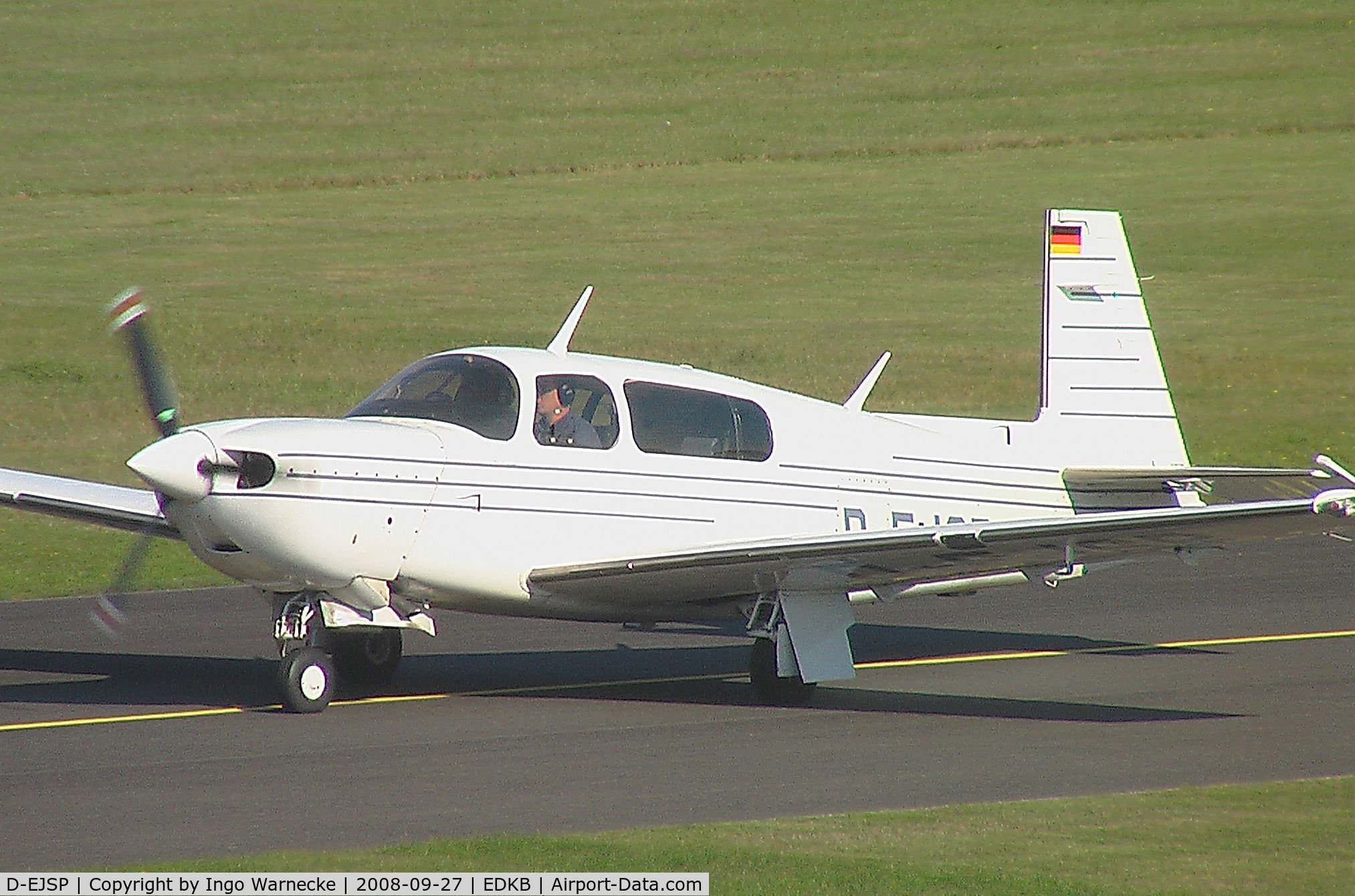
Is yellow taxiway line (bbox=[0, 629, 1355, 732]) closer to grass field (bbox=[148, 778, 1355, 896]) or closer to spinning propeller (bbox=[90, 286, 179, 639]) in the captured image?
spinning propeller (bbox=[90, 286, 179, 639])

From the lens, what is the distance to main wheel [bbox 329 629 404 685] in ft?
40.7

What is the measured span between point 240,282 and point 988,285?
569 inches

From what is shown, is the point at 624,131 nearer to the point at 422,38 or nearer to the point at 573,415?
the point at 422,38

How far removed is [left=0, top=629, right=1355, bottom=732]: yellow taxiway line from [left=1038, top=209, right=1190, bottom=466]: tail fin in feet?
4.71

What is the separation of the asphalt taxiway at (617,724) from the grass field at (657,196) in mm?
5136

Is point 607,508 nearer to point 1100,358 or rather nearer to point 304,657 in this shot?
point 304,657

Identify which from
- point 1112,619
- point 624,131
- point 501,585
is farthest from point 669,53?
point 501,585

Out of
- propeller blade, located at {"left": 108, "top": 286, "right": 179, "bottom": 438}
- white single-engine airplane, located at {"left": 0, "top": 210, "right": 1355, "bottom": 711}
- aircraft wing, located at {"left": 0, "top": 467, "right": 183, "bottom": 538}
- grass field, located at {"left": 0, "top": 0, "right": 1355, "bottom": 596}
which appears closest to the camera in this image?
white single-engine airplane, located at {"left": 0, "top": 210, "right": 1355, "bottom": 711}

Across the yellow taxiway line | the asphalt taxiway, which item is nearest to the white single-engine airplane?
the yellow taxiway line

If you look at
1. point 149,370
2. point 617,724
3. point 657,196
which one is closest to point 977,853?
point 617,724

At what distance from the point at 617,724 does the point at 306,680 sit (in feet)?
6.26

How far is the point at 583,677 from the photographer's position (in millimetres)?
12930

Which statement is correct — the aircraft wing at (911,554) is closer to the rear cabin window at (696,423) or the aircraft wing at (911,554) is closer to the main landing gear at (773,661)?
the main landing gear at (773,661)

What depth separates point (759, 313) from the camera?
3428cm
